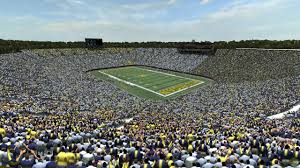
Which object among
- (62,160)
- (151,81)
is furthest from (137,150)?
(151,81)

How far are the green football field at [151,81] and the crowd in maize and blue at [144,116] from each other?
13.7 feet

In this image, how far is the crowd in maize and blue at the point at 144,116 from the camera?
14242mm

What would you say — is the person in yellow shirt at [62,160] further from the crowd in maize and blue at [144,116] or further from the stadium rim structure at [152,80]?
the stadium rim structure at [152,80]

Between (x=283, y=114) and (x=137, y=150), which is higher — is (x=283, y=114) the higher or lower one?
the lower one

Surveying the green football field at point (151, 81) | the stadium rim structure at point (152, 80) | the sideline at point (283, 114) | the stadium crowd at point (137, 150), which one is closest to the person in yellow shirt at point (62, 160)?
the stadium crowd at point (137, 150)

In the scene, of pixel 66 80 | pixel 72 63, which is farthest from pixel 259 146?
pixel 72 63

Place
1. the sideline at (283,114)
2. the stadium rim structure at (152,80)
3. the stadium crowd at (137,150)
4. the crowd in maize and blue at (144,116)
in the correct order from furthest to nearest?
1. the stadium rim structure at (152,80)
2. the sideline at (283,114)
3. the crowd in maize and blue at (144,116)
4. the stadium crowd at (137,150)

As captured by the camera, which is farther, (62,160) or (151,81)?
(151,81)

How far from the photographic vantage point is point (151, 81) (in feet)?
234

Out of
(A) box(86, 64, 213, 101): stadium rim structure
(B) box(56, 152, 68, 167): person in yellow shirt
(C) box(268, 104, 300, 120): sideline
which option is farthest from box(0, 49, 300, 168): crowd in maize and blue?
(A) box(86, 64, 213, 101): stadium rim structure

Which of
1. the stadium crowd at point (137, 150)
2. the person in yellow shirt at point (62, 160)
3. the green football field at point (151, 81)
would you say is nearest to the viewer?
the person in yellow shirt at point (62, 160)

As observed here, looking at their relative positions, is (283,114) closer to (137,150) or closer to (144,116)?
(144,116)

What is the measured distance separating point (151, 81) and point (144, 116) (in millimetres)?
37453

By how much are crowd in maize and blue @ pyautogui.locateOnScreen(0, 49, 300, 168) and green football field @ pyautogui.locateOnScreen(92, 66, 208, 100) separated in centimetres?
416
